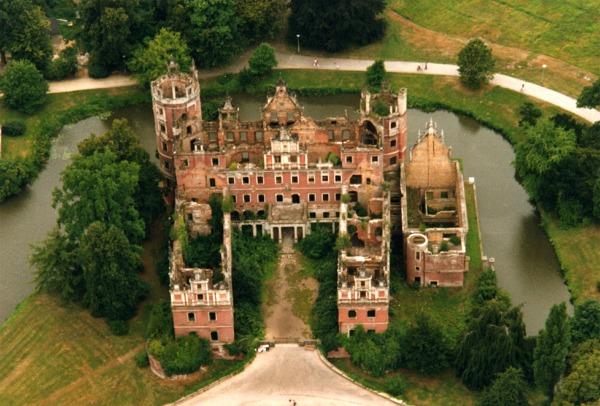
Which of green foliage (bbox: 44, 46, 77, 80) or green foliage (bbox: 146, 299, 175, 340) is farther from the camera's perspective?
green foliage (bbox: 44, 46, 77, 80)

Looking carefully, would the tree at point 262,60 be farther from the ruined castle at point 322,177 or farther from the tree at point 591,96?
the tree at point 591,96

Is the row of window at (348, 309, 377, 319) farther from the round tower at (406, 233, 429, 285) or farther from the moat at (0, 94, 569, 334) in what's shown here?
the moat at (0, 94, 569, 334)

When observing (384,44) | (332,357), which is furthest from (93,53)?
(332,357)

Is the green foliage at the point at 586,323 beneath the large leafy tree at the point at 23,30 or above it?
beneath

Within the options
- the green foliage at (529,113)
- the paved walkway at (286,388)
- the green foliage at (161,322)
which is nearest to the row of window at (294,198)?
the green foliage at (161,322)

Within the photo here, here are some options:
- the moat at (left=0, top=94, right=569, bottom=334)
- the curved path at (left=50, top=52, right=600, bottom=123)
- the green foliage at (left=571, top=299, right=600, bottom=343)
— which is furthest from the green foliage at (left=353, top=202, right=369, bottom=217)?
the curved path at (left=50, top=52, right=600, bottom=123)
